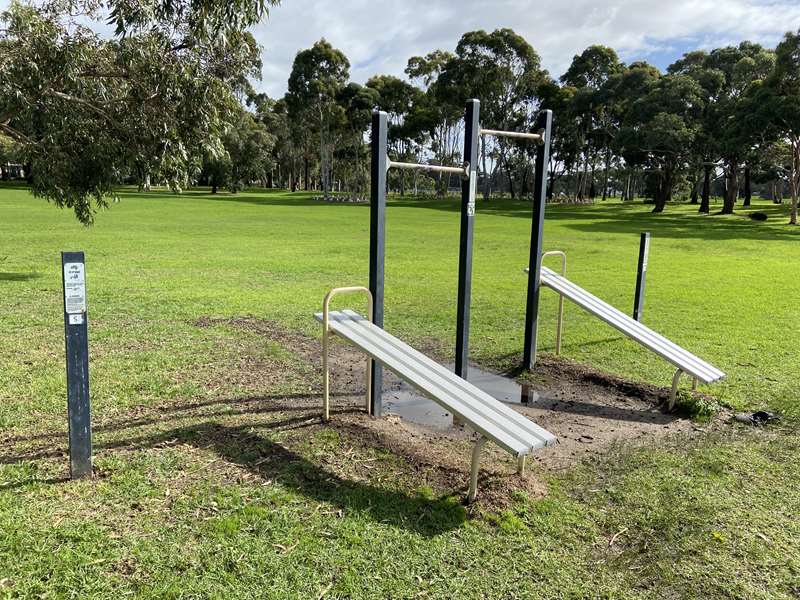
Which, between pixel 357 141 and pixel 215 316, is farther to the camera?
pixel 357 141

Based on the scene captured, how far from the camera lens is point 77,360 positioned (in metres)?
3.39

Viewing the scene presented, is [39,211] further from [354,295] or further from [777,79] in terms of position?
[777,79]

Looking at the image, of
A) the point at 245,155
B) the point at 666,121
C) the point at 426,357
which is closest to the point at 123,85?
the point at 426,357

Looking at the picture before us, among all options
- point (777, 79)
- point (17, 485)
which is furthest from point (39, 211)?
point (777, 79)

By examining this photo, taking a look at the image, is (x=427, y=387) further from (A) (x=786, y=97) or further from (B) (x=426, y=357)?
(A) (x=786, y=97)

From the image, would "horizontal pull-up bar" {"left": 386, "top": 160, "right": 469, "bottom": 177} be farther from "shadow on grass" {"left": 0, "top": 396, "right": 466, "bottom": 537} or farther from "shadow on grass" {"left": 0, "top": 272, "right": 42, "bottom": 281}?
"shadow on grass" {"left": 0, "top": 272, "right": 42, "bottom": 281}

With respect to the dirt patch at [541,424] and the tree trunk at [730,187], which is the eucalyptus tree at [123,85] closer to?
the dirt patch at [541,424]

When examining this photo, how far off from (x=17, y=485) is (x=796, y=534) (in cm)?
446

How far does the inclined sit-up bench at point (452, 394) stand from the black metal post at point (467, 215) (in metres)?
0.86

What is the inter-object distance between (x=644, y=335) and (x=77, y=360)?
193 inches

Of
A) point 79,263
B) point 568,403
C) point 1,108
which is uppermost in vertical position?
Result: point 1,108

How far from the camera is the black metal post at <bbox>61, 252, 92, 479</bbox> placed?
3.25 m

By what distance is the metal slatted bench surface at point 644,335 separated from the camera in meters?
5.41

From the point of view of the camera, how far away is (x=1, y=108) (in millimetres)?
6000
